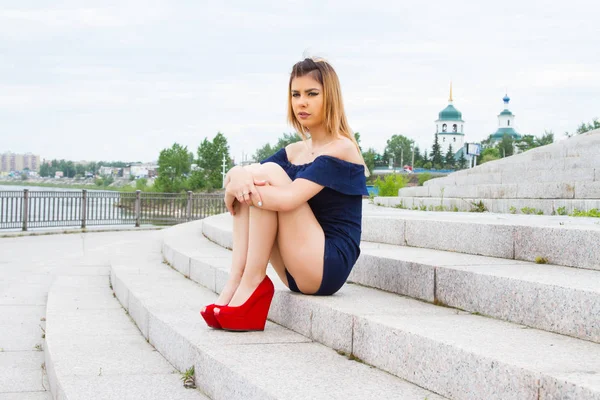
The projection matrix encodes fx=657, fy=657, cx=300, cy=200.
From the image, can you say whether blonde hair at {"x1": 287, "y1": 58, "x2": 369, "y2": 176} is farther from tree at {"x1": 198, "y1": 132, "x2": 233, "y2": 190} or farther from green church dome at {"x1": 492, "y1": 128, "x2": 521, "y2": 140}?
green church dome at {"x1": 492, "y1": 128, "x2": 521, "y2": 140}

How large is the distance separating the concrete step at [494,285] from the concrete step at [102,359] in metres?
1.31

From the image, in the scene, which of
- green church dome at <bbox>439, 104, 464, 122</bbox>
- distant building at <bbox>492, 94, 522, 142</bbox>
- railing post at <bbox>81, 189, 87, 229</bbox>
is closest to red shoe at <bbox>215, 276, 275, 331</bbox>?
railing post at <bbox>81, 189, 87, 229</bbox>

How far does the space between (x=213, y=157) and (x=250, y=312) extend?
3122 inches

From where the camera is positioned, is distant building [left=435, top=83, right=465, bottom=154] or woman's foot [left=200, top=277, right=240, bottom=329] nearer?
woman's foot [left=200, top=277, right=240, bottom=329]

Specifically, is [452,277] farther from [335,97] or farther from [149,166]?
[149,166]

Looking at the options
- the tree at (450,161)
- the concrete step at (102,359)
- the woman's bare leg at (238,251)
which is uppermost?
the tree at (450,161)

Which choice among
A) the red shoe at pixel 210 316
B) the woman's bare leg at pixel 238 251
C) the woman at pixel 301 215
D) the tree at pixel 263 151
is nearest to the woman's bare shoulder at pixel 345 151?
the woman at pixel 301 215

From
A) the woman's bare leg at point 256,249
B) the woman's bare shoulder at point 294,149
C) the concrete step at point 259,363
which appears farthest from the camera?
the woman's bare shoulder at point 294,149

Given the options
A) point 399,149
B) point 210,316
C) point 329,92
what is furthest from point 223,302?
point 399,149

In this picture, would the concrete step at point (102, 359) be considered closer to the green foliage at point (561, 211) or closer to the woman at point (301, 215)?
the woman at point (301, 215)

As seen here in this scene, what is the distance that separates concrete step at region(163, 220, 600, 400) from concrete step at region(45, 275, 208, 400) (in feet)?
2.32

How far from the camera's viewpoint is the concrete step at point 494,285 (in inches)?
103

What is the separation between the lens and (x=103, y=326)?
14.6 ft

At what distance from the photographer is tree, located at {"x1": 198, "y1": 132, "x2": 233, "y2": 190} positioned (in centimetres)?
8038
